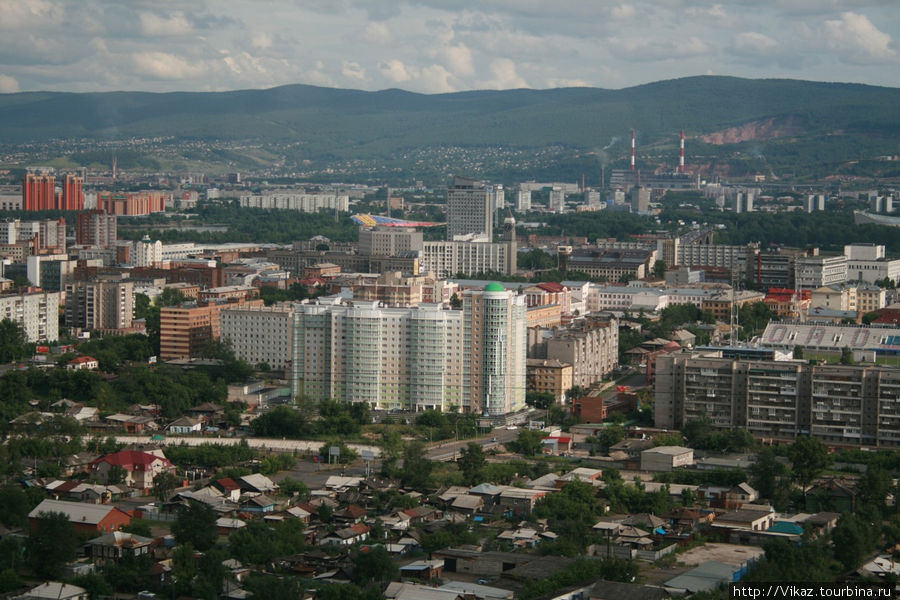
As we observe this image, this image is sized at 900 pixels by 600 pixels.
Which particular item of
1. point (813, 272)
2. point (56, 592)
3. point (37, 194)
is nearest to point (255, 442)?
point (56, 592)

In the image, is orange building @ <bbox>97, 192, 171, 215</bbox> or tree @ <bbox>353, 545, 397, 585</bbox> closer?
→ tree @ <bbox>353, 545, 397, 585</bbox>

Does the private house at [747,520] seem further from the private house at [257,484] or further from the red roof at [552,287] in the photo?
the red roof at [552,287]

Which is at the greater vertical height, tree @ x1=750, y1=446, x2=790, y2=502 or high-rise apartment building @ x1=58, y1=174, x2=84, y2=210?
high-rise apartment building @ x1=58, y1=174, x2=84, y2=210

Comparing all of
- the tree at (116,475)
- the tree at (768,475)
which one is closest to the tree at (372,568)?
the tree at (116,475)

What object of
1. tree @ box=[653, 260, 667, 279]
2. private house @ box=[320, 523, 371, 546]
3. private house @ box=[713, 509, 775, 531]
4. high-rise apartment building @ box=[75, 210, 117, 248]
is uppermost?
high-rise apartment building @ box=[75, 210, 117, 248]

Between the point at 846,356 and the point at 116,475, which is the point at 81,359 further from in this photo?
the point at 846,356

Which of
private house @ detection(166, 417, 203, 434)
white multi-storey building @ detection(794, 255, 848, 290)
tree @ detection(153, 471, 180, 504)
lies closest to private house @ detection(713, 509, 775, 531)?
tree @ detection(153, 471, 180, 504)

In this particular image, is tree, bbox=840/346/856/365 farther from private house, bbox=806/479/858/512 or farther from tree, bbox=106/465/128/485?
tree, bbox=106/465/128/485
